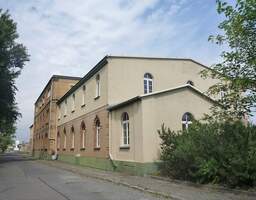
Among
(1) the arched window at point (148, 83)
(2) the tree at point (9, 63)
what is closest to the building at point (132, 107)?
(1) the arched window at point (148, 83)

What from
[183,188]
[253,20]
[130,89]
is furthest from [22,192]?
[130,89]

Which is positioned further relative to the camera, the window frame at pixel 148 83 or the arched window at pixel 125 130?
the window frame at pixel 148 83

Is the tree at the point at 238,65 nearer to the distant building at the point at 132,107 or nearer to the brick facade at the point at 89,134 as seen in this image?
the distant building at the point at 132,107

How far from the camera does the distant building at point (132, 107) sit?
17703mm

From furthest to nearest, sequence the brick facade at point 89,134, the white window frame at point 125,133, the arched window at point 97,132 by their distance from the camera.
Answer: the arched window at point 97,132, the brick facade at point 89,134, the white window frame at point 125,133

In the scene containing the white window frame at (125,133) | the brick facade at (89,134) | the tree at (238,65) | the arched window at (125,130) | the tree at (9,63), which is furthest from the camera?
the tree at (9,63)

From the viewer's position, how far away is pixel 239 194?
10.5 metres

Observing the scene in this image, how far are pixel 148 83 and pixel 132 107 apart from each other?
4.99m

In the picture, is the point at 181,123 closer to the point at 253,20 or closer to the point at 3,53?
the point at 253,20

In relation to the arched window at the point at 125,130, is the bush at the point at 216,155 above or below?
below

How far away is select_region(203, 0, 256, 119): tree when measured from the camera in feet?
32.6

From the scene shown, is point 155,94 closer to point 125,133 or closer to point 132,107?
point 132,107

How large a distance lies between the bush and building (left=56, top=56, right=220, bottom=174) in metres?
2.76

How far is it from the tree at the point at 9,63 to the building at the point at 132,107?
7.13 metres
